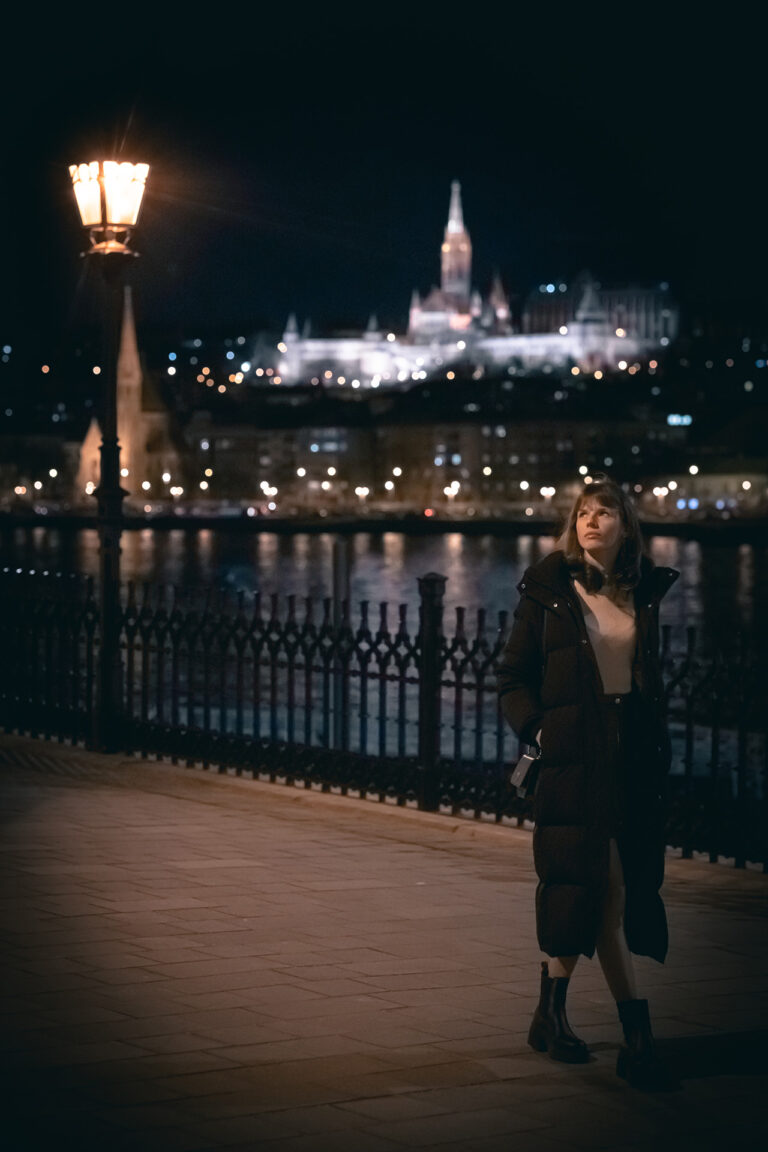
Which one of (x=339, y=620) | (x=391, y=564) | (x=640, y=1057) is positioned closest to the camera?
(x=640, y=1057)

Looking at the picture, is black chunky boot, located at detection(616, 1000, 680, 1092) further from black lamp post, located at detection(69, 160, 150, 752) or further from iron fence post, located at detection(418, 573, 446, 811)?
black lamp post, located at detection(69, 160, 150, 752)

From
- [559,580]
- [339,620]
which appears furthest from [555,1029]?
[339,620]

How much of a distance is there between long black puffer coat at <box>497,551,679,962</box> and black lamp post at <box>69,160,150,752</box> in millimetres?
7775

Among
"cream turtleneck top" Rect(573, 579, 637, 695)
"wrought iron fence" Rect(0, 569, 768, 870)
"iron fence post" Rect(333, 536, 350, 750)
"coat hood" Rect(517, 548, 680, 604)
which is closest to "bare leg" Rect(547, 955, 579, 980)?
"cream turtleneck top" Rect(573, 579, 637, 695)

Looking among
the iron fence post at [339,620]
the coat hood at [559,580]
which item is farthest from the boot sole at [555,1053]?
the iron fence post at [339,620]

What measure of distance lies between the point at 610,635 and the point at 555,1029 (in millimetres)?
1177

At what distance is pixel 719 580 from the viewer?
107 metres

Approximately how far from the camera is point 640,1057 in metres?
5.48

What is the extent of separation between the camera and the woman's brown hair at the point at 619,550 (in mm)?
5777

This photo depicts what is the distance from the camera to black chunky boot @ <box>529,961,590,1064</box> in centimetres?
569

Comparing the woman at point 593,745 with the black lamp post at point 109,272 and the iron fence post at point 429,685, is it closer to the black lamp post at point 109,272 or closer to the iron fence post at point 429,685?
the iron fence post at point 429,685

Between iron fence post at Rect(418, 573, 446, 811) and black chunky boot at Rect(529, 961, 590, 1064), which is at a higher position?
iron fence post at Rect(418, 573, 446, 811)

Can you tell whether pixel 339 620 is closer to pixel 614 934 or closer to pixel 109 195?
pixel 109 195

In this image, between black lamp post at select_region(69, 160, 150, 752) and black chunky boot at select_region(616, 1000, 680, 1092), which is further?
black lamp post at select_region(69, 160, 150, 752)
